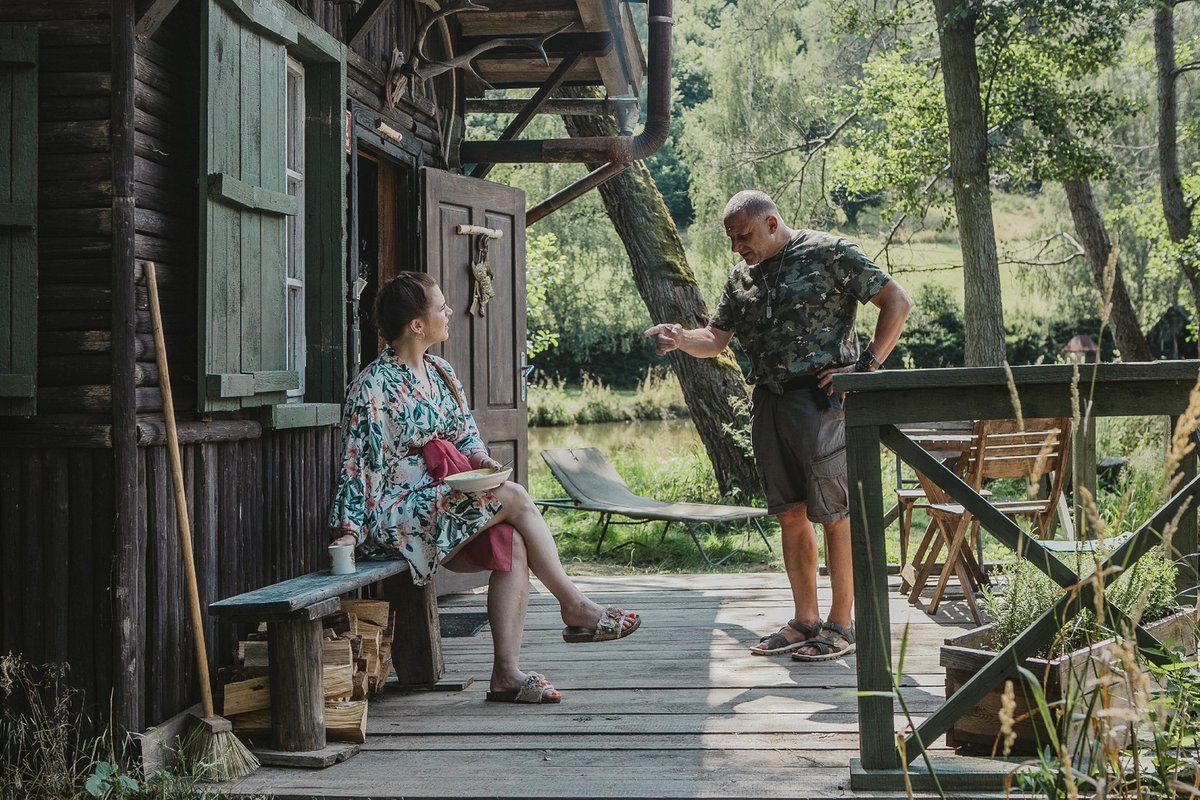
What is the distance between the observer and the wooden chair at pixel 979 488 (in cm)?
544

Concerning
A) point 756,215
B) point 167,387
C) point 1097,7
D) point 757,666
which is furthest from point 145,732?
point 1097,7

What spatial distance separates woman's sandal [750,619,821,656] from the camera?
5.06m

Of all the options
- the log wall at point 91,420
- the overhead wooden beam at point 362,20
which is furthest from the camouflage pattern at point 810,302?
the log wall at point 91,420

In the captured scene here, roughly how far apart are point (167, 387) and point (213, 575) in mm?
744

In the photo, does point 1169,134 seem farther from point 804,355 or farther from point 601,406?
point 601,406

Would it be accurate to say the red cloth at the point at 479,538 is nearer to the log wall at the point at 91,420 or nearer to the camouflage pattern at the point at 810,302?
the log wall at the point at 91,420

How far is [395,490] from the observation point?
4406 millimetres

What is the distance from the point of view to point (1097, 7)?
11117mm

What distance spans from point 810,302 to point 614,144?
9.73 feet

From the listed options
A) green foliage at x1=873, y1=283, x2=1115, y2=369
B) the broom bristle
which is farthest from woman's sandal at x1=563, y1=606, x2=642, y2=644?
green foliage at x1=873, y1=283, x2=1115, y2=369

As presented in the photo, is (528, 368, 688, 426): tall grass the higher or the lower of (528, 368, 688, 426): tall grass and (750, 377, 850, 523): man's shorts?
the higher

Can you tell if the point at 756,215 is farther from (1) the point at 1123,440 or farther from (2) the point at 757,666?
(1) the point at 1123,440

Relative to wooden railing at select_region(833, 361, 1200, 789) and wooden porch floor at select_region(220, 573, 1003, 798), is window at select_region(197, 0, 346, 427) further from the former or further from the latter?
wooden railing at select_region(833, 361, 1200, 789)

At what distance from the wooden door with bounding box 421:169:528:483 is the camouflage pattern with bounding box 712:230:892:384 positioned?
215 centimetres
